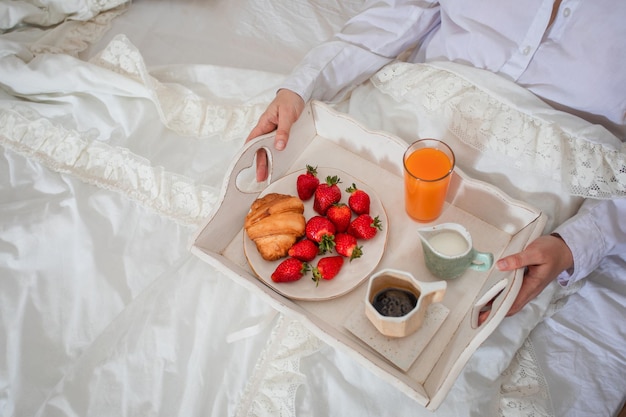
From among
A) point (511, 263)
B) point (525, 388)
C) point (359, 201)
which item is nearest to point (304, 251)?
point (359, 201)

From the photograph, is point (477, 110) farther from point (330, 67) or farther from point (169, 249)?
point (169, 249)

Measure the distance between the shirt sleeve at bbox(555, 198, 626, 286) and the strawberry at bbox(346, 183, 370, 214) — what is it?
359mm

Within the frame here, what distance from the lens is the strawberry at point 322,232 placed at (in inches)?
36.3

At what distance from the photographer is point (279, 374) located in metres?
0.92

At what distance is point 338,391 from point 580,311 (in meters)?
0.52

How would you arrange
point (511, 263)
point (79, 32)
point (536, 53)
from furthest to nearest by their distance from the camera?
point (79, 32) → point (536, 53) → point (511, 263)

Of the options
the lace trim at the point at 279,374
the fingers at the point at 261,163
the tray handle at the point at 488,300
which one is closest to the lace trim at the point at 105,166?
the fingers at the point at 261,163

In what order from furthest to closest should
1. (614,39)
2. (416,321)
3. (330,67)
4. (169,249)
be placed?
1. (330,67)
2. (169,249)
3. (614,39)
4. (416,321)

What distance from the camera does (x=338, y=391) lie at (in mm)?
899

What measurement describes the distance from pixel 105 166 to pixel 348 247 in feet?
2.05

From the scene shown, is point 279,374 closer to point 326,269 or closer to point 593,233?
point 326,269

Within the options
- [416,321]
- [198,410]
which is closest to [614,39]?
[416,321]

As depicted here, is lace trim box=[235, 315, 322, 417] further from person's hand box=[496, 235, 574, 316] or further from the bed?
person's hand box=[496, 235, 574, 316]

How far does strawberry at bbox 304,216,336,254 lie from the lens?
923 millimetres
